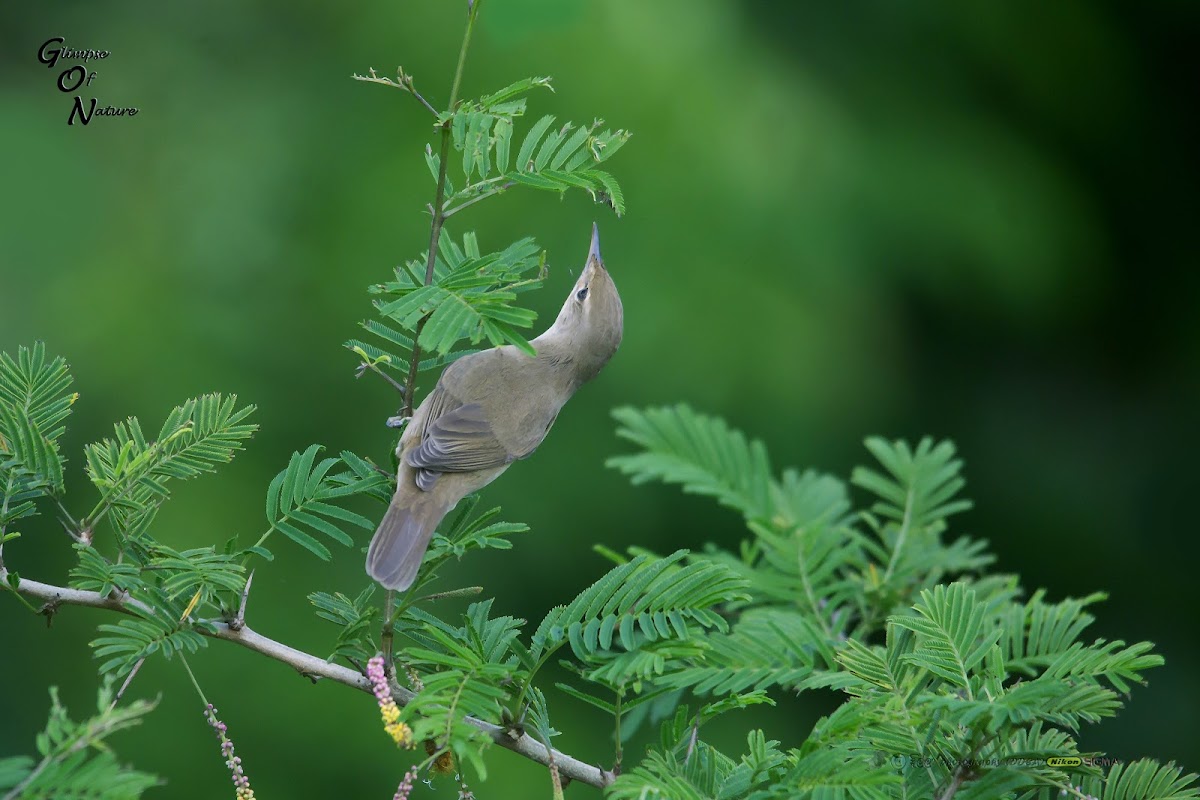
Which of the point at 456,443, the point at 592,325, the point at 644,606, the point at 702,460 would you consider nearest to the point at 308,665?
the point at 644,606

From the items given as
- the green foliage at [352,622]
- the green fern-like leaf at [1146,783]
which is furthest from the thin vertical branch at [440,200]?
the green fern-like leaf at [1146,783]

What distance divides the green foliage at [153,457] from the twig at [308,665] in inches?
3.4

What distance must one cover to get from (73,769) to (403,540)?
2.51 ft

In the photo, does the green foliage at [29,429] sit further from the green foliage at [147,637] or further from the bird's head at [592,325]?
the bird's head at [592,325]

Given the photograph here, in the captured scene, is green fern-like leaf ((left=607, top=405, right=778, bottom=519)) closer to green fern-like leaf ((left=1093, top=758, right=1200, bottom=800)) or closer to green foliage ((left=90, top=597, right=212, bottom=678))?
green fern-like leaf ((left=1093, top=758, right=1200, bottom=800))

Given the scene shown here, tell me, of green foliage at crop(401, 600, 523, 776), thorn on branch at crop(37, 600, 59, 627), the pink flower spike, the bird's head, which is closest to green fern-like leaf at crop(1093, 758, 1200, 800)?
green foliage at crop(401, 600, 523, 776)

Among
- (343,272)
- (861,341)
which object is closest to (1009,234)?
(861,341)

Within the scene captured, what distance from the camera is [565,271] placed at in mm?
3996

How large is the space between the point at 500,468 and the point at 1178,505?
418cm

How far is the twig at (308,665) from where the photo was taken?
143 centimetres

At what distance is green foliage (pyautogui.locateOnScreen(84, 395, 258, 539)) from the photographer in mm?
1482

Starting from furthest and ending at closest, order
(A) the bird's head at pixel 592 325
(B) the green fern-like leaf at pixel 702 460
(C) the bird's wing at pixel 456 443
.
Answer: (A) the bird's head at pixel 592 325 < (B) the green fern-like leaf at pixel 702 460 < (C) the bird's wing at pixel 456 443

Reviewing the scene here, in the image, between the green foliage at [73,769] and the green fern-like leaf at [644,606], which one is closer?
the green foliage at [73,769]

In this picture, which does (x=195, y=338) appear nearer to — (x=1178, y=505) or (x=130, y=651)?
(x=130, y=651)
